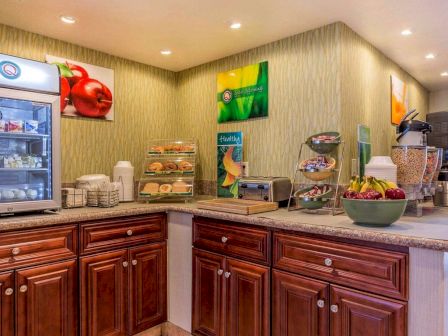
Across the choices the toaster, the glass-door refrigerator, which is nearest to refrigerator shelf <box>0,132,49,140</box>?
the glass-door refrigerator

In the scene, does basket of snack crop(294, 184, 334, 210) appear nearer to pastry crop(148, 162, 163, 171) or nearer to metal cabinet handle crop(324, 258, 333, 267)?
metal cabinet handle crop(324, 258, 333, 267)

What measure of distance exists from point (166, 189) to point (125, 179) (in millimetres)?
378

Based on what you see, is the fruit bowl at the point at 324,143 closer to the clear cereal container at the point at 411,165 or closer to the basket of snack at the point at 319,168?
the basket of snack at the point at 319,168

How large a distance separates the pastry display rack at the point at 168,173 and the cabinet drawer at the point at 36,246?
2.63 feet

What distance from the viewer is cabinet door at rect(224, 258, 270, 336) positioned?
72.7 inches

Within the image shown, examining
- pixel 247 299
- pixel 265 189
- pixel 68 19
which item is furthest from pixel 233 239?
pixel 68 19

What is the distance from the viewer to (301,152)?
2.49m

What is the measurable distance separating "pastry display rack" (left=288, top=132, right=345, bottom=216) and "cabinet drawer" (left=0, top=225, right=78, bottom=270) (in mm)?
1420

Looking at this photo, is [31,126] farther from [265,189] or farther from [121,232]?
[265,189]

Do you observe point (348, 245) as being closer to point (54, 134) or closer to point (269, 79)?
point (269, 79)

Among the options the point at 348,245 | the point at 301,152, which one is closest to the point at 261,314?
the point at 348,245

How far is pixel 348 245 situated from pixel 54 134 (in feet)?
6.08

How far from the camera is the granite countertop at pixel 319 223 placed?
1381 millimetres

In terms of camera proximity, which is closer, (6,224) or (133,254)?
(6,224)
